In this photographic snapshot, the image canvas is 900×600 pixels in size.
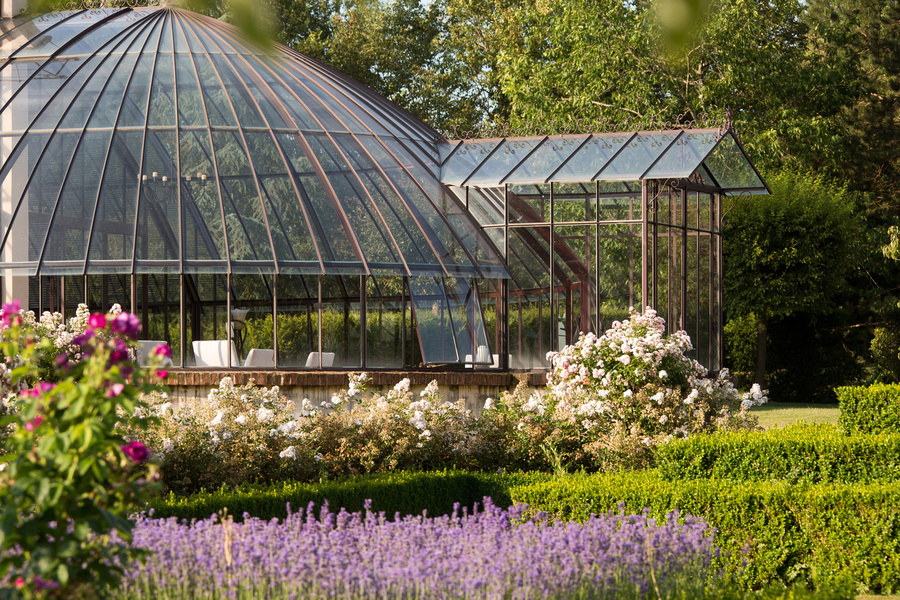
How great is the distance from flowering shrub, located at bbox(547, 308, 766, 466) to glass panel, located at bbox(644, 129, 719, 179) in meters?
4.43

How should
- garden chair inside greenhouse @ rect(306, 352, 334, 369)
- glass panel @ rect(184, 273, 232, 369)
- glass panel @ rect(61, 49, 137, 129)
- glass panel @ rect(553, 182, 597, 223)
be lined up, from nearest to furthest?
garden chair inside greenhouse @ rect(306, 352, 334, 369) < glass panel @ rect(61, 49, 137, 129) < glass panel @ rect(553, 182, 597, 223) < glass panel @ rect(184, 273, 232, 369)

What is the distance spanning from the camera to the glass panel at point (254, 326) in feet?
52.1

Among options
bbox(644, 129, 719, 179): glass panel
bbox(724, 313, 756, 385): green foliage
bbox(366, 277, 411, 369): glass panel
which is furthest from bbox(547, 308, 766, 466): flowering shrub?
bbox(724, 313, 756, 385): green foliage

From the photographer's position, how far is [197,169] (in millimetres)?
16391

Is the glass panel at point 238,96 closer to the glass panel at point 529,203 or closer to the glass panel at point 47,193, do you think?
the glass panel at point 47,193

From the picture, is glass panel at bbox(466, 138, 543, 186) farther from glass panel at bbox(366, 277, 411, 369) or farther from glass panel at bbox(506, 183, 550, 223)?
glass panel at bbox(366, 277, 411, 369)

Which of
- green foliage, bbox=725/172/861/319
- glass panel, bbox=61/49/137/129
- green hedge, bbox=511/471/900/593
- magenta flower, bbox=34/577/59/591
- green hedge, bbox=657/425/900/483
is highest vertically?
glass panel, bbox=61/49/137/129

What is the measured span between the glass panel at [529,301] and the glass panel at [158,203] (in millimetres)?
6224

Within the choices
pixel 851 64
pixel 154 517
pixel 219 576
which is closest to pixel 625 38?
pixel 851 64

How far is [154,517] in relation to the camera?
8.40 m

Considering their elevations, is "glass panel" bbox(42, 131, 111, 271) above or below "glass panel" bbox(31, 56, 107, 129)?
below

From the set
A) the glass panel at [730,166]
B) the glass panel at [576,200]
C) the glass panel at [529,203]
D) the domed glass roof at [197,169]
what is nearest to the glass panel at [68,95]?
the domed glass roof at [197,169]

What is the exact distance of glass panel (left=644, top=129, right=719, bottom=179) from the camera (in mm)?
16797

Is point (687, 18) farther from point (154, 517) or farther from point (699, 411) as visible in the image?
point (699, 411)
